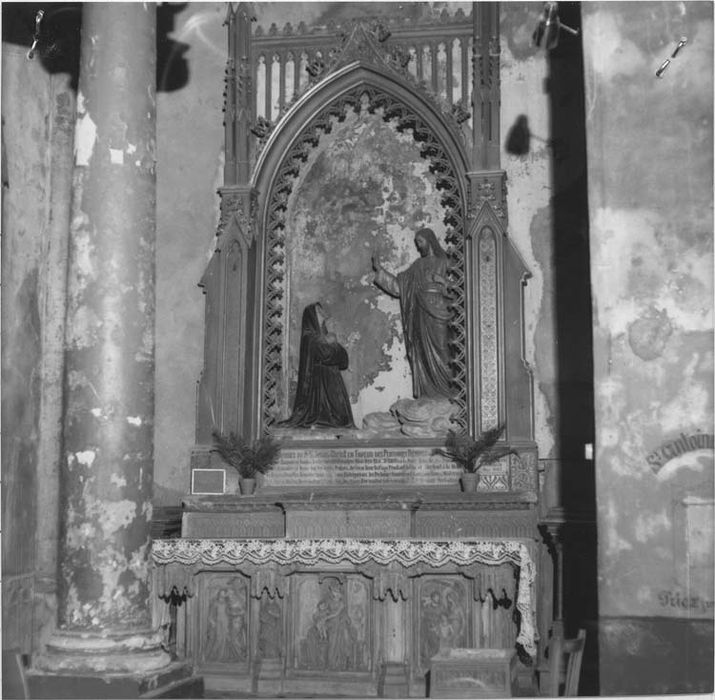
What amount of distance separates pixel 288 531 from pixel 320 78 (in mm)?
5382

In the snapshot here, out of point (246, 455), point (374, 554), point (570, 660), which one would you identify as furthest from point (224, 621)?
point (570, 660)

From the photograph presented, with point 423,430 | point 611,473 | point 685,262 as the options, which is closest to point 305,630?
point 423,430

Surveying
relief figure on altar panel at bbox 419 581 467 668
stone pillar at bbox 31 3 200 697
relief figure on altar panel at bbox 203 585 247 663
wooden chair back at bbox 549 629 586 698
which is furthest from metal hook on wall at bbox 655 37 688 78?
relief figure on altar panel at bbox 203 585 247 663

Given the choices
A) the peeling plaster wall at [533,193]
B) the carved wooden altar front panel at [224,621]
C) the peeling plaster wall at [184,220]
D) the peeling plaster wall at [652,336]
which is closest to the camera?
the peeling plaster wall at [652,336]

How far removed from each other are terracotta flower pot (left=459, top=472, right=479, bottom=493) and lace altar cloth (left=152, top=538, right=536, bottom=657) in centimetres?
112

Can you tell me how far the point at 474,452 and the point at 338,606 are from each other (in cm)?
221

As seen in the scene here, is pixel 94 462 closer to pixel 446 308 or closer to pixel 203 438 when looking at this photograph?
pixel 203 438

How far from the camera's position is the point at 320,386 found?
13211 millimetres

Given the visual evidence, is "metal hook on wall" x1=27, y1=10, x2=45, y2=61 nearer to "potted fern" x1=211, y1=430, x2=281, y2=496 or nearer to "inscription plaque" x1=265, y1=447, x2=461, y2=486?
"potted fern" x1=211, y1=430, x2=281, y2=496

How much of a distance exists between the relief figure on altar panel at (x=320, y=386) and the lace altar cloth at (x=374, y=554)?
7.08ft

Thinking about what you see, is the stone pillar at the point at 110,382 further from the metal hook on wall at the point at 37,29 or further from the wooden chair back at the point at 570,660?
the wooden chair back at the point at 570,660

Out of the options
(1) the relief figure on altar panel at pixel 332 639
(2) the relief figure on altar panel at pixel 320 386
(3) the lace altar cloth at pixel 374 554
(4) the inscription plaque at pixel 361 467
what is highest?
(2) the relief figure on altar panel at pixel 320 386

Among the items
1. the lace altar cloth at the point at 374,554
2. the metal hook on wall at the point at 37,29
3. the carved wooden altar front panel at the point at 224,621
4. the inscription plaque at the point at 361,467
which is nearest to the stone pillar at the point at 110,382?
the metal hook on wall at the point at 37,29

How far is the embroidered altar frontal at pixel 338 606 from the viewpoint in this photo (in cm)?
1093
